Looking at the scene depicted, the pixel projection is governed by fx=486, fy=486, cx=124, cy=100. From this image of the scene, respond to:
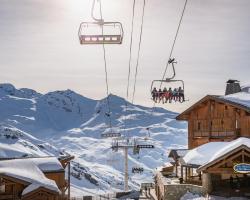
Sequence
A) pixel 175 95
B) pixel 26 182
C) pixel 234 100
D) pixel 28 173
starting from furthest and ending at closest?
pixel 28 173
pixel 234 100
pixel 26 182
pixel 175 95

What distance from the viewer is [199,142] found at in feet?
136

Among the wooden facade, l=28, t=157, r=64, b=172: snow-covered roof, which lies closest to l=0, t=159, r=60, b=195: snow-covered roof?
l=28, t=157, r=64, b=172: snow-covered roof

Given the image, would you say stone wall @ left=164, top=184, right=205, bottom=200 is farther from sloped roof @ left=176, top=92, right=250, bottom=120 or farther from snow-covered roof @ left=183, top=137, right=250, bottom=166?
sloped roof @ left=176, top=92, right=250, bottom=120

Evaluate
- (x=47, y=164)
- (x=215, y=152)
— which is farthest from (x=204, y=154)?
(x=47, y=164)

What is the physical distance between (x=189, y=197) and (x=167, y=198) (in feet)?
4.89

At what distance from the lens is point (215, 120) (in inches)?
1537

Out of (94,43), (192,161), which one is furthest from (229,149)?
(94,43)

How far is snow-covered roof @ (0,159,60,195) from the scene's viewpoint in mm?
35656

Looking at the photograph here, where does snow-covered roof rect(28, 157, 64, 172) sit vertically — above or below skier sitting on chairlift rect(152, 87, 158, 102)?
below

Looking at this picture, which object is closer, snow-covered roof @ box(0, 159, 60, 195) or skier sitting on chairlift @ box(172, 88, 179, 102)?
skier sitting on chairlift @ box(172, 88, 179, 102)

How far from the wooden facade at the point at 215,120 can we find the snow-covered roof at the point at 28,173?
42.0 feet

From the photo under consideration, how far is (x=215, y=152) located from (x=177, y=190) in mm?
3873

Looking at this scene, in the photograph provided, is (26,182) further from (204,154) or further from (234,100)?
(234,100)

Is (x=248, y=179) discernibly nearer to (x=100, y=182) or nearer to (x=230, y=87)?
(x=230, y=87)
